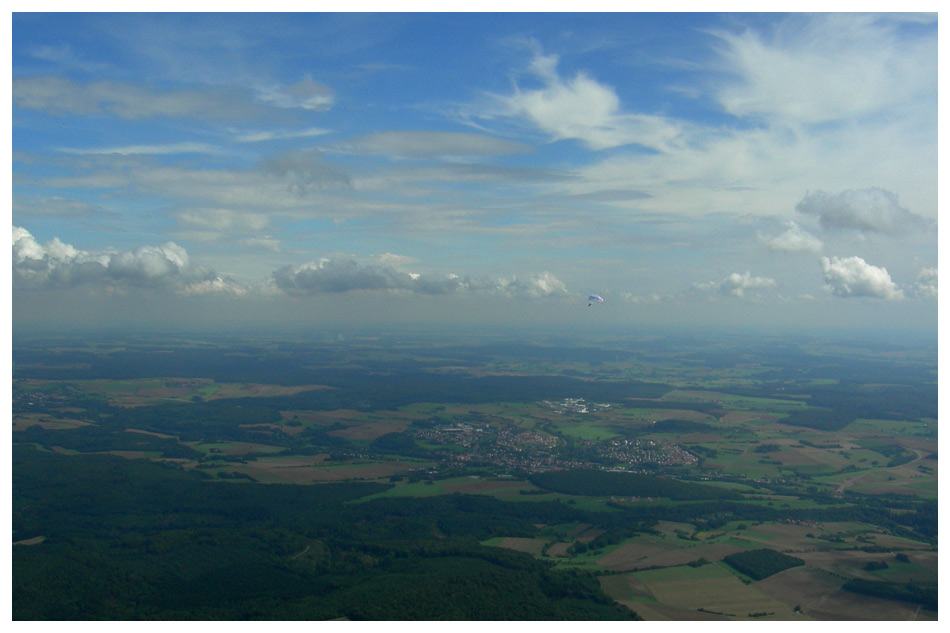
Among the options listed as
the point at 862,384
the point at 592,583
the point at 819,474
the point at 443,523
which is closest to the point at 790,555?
the point at 592,583

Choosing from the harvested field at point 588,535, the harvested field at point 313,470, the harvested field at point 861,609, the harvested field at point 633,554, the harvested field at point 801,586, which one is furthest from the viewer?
the harvested field at point 313,470

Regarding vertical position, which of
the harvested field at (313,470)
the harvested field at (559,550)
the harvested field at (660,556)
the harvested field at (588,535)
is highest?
the harvested field at (313,470)

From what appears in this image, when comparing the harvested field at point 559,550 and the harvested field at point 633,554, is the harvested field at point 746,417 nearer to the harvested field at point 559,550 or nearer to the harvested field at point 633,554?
the harvested field at point 633,554

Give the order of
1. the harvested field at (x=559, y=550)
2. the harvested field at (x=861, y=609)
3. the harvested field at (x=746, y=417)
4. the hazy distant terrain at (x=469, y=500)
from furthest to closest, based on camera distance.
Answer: the harvested field at (x=746, y=417), the harvested field at (x=559, y=550), the hazy distant terrain at (x=469, y=500), the harvested field at (x=861, y=609)

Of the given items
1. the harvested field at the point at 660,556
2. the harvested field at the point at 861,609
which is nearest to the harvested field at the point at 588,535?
the harvested field at the point at 660,556

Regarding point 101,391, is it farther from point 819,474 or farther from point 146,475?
point 819,474

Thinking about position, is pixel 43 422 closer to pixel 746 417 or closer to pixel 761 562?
pixel 761 562

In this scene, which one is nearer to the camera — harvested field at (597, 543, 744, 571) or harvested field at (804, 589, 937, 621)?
harvested field at (804, 589, 937, 621)

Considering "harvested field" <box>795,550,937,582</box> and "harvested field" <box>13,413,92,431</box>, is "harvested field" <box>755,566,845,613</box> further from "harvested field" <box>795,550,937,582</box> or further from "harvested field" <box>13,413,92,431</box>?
"harvested field" <box>13,413,92,431</box>

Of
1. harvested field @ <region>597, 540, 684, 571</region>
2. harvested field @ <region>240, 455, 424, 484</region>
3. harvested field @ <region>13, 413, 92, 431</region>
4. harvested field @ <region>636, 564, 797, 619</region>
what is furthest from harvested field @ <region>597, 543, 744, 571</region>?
harvested field @ <region>13, 413, 92, 431</region>
